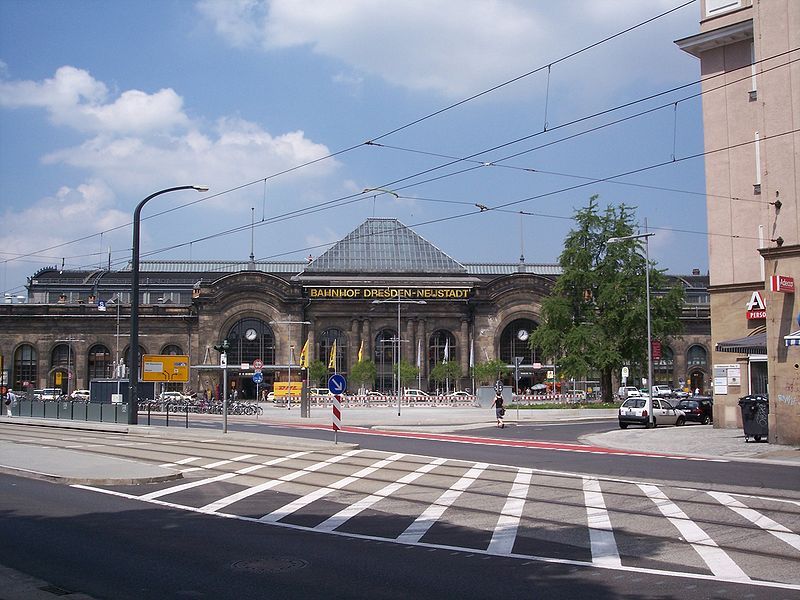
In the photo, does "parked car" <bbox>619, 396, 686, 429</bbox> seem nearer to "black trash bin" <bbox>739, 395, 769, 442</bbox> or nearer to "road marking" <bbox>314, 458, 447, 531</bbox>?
"black trash bin" <bbox>739, 395, 769, 442</bbox>

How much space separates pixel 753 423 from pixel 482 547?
1875 cm

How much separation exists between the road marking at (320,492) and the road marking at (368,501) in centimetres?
85

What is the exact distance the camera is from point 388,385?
294 ft

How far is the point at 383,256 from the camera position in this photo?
316 ft

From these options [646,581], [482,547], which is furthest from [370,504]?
[646,581]

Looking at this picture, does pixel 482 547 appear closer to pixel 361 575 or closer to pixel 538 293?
pixel 361 575

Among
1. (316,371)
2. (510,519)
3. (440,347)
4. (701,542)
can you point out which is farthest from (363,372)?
(701,542)

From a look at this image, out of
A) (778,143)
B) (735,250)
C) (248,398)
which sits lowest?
(248,398)

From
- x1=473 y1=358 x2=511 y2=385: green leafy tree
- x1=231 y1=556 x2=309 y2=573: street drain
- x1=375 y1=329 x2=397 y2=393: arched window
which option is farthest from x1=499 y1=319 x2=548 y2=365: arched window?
x1=231 y1=556 x2=309 y2=573: street drain

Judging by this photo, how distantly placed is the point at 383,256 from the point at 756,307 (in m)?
65.7

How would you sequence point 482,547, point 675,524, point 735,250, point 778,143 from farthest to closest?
1. point 735,250
2. point 778,143
3. point 675,524
4. point 482,547

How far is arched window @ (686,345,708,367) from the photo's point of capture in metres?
94.0

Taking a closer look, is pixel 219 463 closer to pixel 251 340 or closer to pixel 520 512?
pixel 520 512

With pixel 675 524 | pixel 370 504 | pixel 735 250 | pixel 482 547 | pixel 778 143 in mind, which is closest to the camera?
pixel 482 547
